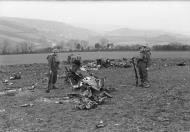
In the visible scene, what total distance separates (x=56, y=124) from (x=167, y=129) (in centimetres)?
391

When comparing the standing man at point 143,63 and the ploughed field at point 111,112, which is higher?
the standing man at point 143,63

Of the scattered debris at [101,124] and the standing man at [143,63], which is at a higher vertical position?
the standing man at [143,63]

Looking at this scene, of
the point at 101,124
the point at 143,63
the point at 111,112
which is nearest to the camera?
the point at 101,124

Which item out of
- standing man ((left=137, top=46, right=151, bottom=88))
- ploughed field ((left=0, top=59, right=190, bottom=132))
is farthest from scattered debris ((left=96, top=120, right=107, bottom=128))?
standing man ((left=137, top=46, right=151, bottom=88))

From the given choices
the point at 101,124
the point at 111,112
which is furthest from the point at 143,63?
the point at 101,124

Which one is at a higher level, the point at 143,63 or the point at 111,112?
the point at 143,63

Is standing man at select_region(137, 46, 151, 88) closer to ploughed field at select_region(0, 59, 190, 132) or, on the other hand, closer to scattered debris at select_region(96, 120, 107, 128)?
ploughed field at select_region(0, 59, 190, 132)

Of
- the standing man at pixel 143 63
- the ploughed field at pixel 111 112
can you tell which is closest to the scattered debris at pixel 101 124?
the ploughed field at pixel 111 112

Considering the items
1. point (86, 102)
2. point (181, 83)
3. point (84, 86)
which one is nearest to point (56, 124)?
point (86, 102)

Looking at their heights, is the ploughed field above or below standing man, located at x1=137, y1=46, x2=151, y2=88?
below

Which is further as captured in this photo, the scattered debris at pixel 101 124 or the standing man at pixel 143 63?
the standing man at pixel 143 63

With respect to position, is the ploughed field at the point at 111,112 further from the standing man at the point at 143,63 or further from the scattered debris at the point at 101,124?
the standing man at the point at 143,63

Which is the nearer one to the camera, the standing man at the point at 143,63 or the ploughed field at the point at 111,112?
the ploughed field at the point at 111,112

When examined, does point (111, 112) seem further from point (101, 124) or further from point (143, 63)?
point (143, 63)
